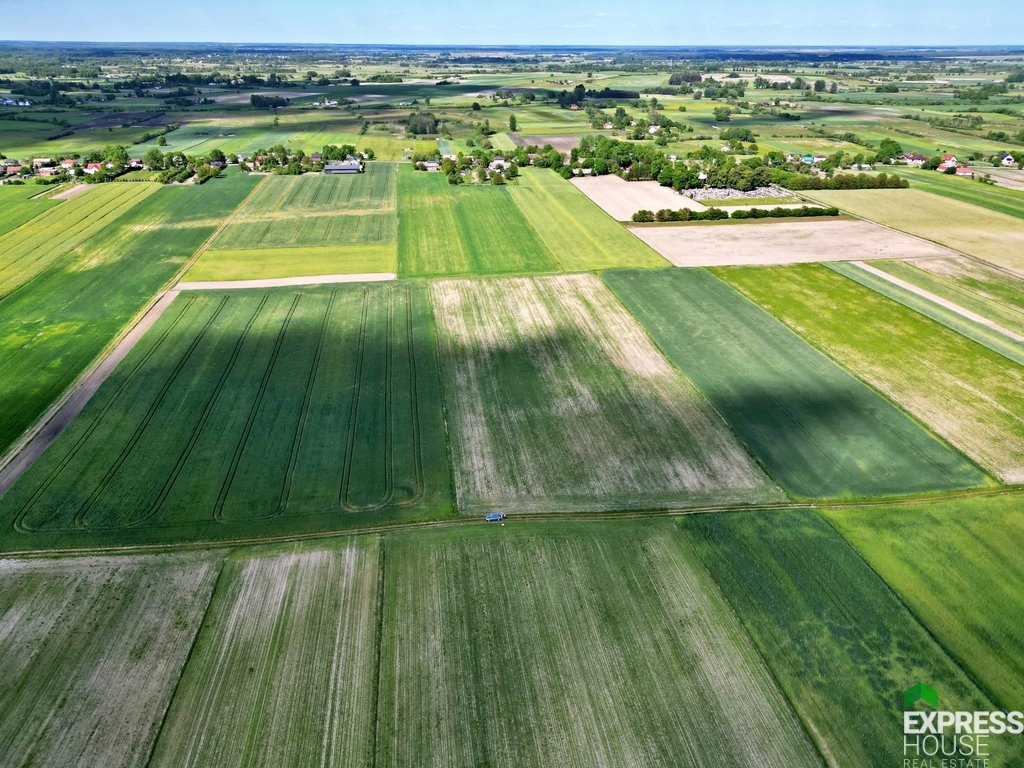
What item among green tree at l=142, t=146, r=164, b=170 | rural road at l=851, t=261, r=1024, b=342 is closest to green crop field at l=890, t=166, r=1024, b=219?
rural road at l=851, t=261, r=1024, b=342

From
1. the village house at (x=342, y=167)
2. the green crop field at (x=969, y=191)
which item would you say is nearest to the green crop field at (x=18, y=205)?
the village house at (x=342, y=167)

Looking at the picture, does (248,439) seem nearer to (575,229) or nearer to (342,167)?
(575,229)

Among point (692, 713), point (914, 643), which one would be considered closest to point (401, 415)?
point (692, 713)

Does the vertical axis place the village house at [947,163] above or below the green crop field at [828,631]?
above

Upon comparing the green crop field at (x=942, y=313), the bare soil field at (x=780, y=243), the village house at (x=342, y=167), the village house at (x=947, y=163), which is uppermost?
the village house at (x=342, y=167)

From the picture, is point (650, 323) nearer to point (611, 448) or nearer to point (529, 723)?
point (611, 448)

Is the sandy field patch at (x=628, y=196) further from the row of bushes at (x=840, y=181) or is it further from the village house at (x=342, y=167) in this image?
the village house at (x=342, y=167)
